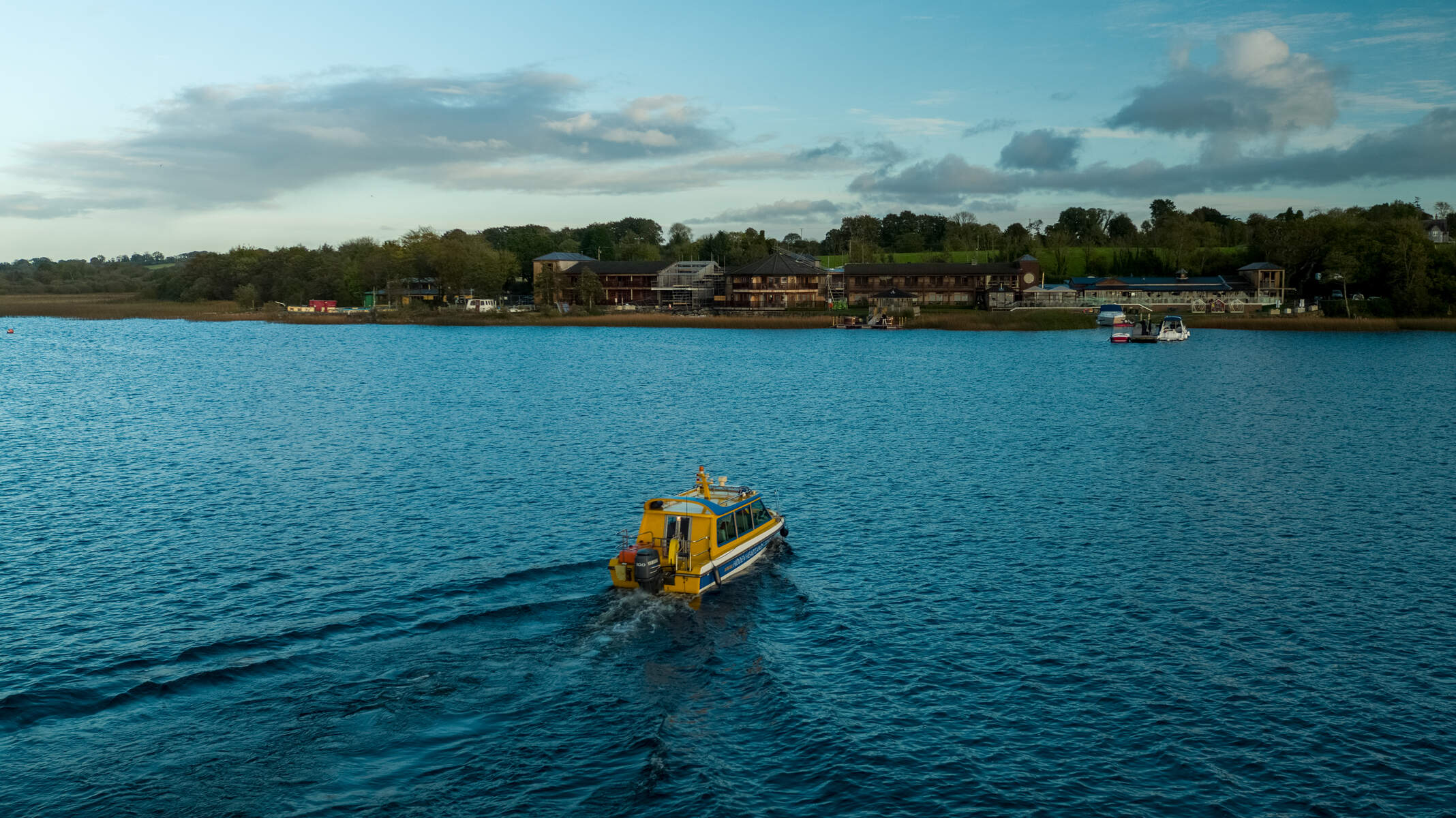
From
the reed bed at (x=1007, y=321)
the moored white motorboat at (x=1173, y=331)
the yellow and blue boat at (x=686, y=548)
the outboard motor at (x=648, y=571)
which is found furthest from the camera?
the reed bed at (x=1007, y=321)

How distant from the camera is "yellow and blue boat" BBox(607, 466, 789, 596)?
32.0 metres

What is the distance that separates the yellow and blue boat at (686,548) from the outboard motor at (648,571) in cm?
2

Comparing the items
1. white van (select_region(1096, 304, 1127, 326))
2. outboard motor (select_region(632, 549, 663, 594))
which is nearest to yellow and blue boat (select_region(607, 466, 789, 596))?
outboard motor (select_region(632, 549, 663, 594))

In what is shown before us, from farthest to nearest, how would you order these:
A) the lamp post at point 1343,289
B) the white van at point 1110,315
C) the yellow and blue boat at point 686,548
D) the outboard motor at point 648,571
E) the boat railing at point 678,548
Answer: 1. the white van at point 1110,315
2. the lamp post at point 1343,289
3. the boat railing at point 678,548
4. the yellow and blue boat at point 686,548
5. the outboard motor at point 648,571

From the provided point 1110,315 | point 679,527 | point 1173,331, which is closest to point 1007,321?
point 1110,315

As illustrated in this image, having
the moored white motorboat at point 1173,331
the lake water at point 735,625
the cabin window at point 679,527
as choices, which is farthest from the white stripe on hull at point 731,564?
the moored white motorboat at point 1173,331

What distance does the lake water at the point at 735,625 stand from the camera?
21641mm

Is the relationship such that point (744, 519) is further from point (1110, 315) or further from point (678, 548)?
point (1110, 315)

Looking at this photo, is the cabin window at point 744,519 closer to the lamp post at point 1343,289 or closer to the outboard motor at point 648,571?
the outboard motor at point 648,571

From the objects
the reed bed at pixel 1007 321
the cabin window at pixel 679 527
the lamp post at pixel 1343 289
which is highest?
the lamp post at pixel 1343 289

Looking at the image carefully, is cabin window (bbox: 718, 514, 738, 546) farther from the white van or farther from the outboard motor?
the white van

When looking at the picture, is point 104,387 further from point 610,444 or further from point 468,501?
point 468,501

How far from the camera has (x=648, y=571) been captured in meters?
31.6

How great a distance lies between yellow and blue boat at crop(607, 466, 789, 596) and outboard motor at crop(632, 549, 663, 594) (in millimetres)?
22
